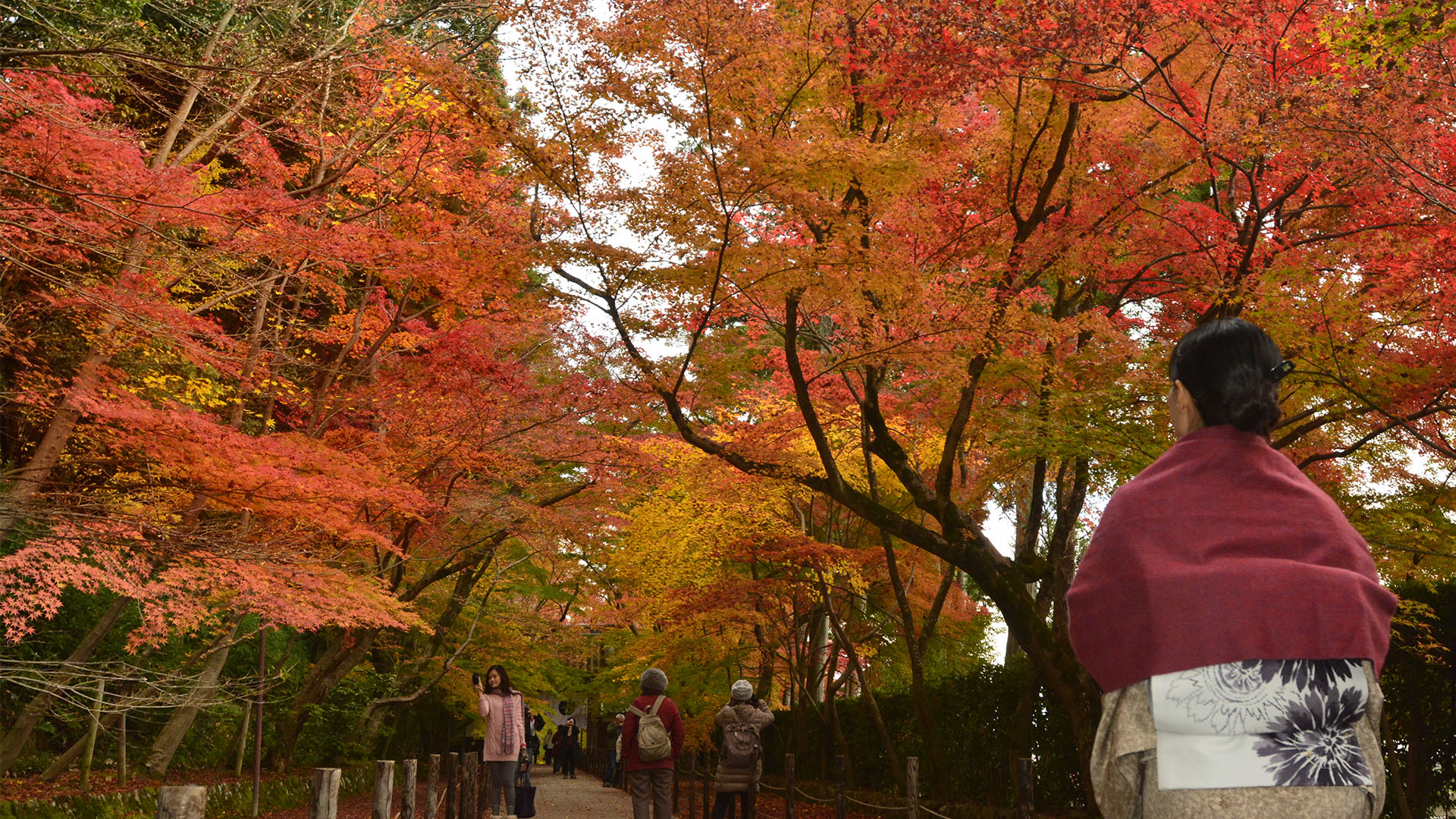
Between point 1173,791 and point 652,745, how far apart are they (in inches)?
286

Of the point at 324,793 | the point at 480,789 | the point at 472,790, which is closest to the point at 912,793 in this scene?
the point at 472,790

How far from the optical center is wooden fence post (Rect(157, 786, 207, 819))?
4188 millimetres

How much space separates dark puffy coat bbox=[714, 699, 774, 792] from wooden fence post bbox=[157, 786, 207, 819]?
6649mm

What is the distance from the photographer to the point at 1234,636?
214 cm

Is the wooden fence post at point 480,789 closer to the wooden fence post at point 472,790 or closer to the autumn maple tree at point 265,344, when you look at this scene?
the wooden fence post at point 472,790

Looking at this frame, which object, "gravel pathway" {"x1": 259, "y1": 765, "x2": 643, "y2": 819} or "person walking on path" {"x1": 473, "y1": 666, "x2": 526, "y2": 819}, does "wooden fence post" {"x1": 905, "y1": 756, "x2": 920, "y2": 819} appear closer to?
"person walking on path" {"x1": 473, "y1": 666, "x2": 526, "y2": 819}

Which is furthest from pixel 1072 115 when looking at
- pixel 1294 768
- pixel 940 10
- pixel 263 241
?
pixel 1294 768

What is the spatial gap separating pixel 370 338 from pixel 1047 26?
9.77 m

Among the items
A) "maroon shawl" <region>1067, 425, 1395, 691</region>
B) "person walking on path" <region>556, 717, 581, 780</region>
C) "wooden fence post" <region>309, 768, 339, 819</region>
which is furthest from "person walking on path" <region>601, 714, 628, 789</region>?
"maroon shawl" <region>1067, 425, 1395, 691</region>

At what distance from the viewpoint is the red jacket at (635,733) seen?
9062 mm

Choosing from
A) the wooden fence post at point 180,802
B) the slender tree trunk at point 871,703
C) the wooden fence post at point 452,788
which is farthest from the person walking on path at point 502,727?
the wooden fence post at point 180,802

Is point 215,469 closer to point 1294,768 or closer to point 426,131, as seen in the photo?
point 426,131

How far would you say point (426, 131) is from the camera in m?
12.8

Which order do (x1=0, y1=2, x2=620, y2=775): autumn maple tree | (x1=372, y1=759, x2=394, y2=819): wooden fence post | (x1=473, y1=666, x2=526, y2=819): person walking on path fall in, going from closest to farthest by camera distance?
1. (x1=372, y1=759, x2=394, y2=819): wooden fence post
2. (x1=0, y1=2, x2=620, y2=775): autumn maple tree
3. (x1=473, y1=666, x2=526, y2=819): person walking on path
